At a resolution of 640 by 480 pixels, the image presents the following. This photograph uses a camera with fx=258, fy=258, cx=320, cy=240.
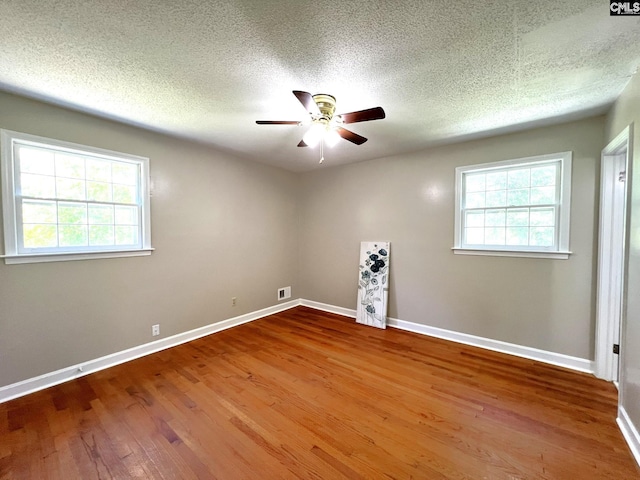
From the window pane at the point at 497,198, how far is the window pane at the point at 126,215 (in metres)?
4.27

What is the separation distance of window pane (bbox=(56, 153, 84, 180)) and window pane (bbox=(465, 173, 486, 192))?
442 centimetres

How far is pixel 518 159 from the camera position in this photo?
2967mm

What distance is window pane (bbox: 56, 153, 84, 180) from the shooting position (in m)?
2.50

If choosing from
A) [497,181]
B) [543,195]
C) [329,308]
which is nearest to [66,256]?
[329,308]

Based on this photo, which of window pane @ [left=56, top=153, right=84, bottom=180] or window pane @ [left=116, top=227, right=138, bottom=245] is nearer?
window pane @ [left=56, top=153, right=84, bottom=180]

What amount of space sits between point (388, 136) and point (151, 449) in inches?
141

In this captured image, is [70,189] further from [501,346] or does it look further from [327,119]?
[501,346]

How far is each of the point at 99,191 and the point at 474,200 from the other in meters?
4.38

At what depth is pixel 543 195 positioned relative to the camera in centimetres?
291

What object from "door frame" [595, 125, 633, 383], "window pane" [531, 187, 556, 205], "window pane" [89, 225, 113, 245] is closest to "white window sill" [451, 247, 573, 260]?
"door frame" [595, 125, 633, 383]

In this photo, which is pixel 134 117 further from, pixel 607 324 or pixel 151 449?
pixel 607 324

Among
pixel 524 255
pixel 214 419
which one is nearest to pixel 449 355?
pixel 524 255

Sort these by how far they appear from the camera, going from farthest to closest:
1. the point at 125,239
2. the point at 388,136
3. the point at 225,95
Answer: the point at 388,136 < the point at 125,239 < the point at 225,95

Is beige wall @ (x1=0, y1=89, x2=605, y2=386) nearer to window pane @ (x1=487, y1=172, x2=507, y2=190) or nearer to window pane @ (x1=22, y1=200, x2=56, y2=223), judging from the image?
window pane @ (x1=487, y1=172, x2=507, y2=190)
